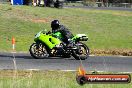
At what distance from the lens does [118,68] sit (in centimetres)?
1750

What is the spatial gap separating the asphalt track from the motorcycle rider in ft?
2.42

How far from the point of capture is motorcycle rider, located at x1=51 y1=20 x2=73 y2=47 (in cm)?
1896

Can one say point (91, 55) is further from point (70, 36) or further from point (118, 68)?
point (118, 68)

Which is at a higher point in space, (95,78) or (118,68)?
(95,78)

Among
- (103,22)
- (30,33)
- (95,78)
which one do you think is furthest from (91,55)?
(103,22)

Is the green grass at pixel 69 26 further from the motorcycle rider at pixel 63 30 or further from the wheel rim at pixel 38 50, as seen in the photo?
the motorcycle rider at pixel 63 30

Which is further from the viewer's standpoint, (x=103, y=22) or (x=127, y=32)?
(x=103, y=22)

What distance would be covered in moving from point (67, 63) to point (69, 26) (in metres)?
18.0

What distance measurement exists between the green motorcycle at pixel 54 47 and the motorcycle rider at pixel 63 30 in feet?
0.43

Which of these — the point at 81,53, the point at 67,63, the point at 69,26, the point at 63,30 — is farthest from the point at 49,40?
the point at 69,26

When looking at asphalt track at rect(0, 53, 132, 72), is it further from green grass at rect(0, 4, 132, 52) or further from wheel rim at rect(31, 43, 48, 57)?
green grass at rect(0, 4, 132, 52)

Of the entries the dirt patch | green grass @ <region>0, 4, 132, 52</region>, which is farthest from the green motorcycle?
green grass @ <region>0, 4, 132, 52</region>

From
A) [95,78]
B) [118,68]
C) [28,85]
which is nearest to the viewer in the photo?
[95,78]

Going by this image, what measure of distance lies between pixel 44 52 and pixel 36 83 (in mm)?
9133
